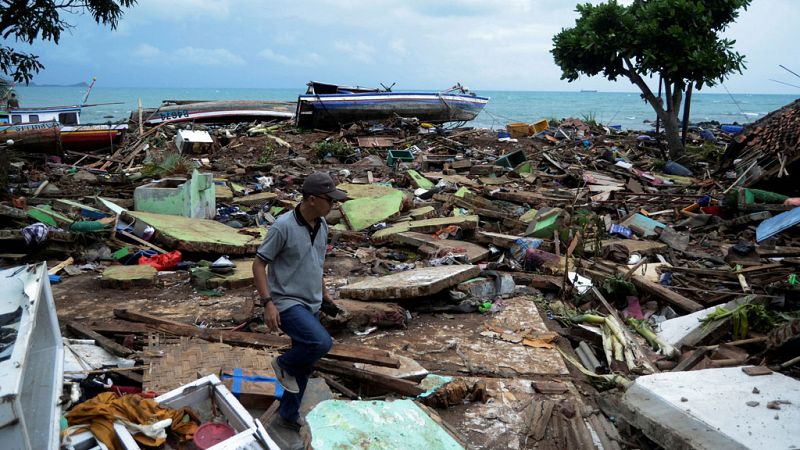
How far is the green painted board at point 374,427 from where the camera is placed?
11.5 ft

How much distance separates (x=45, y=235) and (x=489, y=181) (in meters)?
8.79

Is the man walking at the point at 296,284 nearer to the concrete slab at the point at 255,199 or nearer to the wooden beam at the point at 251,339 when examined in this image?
the wooden beam at the point at 251,339

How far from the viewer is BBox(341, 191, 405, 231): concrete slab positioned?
31.3 ft

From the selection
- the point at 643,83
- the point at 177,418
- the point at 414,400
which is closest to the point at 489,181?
the point at 643,83

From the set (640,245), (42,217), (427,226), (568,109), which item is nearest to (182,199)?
(42,217)

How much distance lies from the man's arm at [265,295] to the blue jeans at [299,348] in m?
0.10

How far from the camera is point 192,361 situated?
423 centimetres

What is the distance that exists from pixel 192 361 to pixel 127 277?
2.96 m

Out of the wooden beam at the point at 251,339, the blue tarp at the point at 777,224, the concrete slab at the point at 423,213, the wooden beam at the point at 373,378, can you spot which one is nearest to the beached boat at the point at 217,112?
the concrete slab at the point at 423,213

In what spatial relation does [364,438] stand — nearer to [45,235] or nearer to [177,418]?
[177,418]

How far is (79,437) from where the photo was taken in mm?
2605

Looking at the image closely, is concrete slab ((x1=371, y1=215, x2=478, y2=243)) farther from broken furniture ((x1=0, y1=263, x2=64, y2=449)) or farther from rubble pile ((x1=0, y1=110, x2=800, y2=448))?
broken furniture ((x1=0, y1=263, x2=64, y2=449))

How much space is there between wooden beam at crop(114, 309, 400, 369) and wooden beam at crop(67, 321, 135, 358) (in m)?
0.41

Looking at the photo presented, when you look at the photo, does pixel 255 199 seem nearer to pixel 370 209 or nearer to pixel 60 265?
pixel 370 209
